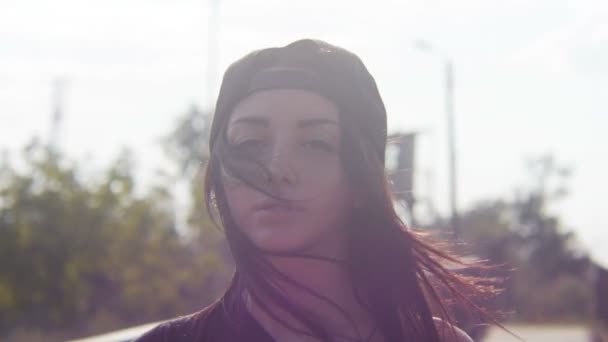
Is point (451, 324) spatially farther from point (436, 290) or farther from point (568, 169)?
point (568, 169)

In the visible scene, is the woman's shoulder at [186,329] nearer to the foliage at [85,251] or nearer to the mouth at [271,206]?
the mouth at [271,206]

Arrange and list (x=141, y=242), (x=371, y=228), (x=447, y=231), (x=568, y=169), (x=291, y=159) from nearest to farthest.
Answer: (x=291, y=159), (x=371, y=228), (x=447, y=231), (x=141, y=242), (x=568, y=169)

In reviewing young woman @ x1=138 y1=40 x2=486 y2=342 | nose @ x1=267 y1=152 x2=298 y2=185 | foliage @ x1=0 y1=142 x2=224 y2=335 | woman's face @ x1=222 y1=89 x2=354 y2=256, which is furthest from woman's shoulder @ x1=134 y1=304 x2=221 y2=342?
foliage @ x1=0 y1=142 x2=224 y2=335

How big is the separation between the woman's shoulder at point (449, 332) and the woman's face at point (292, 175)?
265 millimetres

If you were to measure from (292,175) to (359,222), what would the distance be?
225 millimetres

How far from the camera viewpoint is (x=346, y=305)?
1838 millimetres

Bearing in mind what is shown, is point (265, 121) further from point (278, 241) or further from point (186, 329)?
point (186, 329)

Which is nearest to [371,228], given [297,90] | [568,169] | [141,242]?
[297,90]

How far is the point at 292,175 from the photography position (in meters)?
1.72

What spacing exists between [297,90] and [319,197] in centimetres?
21

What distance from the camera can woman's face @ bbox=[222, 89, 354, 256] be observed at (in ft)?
5.56

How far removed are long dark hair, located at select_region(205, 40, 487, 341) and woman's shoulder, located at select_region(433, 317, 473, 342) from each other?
24mm

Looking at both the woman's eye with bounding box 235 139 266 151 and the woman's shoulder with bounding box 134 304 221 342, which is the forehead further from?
the woman's shoulder with bounding box 134 304 221 342

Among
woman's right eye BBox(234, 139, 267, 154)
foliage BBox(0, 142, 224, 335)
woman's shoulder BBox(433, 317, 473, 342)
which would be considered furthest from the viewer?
foliage BBox(0, 142, 224, 335)
